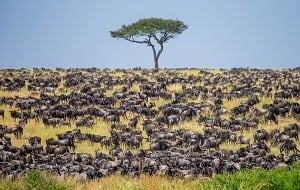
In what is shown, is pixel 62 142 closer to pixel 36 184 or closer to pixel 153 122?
pixel 153 122

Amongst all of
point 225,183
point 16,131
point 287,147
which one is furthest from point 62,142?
point 225,183

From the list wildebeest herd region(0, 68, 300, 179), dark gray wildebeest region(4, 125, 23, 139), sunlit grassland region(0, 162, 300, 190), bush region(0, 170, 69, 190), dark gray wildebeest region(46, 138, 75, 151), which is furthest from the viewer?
dark gray wildebeest region(4, 125, 23, 139)

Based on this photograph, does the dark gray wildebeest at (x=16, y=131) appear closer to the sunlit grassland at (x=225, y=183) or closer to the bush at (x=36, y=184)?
the sunlit grassland at (x=225, y=183)

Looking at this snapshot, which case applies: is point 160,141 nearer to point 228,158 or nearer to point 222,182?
point 228,158

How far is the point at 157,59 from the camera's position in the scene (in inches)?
3452

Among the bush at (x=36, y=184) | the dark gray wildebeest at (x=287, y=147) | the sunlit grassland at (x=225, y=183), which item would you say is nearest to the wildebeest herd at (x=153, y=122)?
the dark gray wildebeest at (x=287, y=147)

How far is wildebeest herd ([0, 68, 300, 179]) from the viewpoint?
22.4 m

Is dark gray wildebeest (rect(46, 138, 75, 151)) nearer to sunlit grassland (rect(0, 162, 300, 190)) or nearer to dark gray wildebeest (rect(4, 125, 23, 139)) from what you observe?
dark gray wildebeest (rect(4, 125, 23, 139))

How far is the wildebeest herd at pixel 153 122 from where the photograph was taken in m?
22.4

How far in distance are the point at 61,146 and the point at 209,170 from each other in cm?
1171

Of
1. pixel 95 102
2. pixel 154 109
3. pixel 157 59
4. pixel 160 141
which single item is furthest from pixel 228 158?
pixel 157 59

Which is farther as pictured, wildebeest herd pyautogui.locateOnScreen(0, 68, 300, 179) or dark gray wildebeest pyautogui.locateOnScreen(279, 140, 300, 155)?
dark gray wildebeest pyautogui.locateOnScreen(279, 140, 300, 155)

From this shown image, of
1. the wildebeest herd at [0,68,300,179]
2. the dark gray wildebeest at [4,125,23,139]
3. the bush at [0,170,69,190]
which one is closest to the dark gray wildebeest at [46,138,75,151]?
the wildebeest herd at [0,68,300,179]

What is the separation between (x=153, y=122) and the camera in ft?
115
